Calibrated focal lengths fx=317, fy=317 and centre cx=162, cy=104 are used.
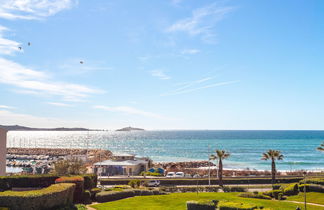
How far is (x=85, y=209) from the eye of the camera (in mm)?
24125

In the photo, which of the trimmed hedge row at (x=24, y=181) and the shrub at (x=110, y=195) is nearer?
the trimmed hedge row at (x=24, y=181)

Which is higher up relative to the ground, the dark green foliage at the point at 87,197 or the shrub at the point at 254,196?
the dark green foliage at the point at 87,197

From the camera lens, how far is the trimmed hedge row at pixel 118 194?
96.0 feet

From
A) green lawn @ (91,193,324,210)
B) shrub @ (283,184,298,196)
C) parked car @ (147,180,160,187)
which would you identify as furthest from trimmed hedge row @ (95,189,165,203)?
shrub @ (283,184,298,196)

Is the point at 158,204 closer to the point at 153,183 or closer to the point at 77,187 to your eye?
the point at 77,187

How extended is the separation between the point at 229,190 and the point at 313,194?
9.48 m

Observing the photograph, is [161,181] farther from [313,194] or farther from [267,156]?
[313,194]

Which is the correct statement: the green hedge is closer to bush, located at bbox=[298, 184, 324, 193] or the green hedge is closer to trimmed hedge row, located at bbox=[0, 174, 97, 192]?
trimmed hedge row, located at bbox=[0, 174, 97, 192]

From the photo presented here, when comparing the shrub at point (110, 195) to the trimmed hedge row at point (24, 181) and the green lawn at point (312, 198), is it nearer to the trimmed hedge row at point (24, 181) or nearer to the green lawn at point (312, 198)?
the trimmed hedge row at point (24, 181)

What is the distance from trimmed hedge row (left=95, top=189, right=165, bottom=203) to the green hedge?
6568 millimetres

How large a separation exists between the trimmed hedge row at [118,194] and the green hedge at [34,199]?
6.57 metres

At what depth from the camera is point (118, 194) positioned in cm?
3058

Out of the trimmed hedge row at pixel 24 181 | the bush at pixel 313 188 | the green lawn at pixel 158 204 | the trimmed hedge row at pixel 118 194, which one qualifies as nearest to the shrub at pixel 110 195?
the trimmed hedge row at pixel 118 194

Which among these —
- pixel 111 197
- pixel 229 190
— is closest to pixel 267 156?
pixel 229 190
